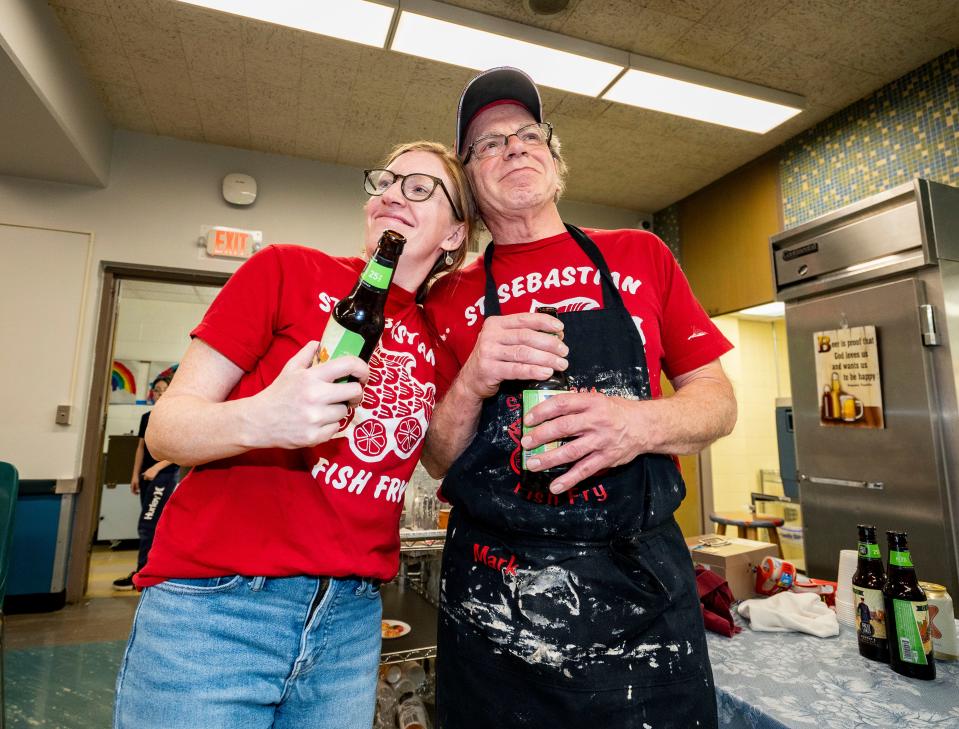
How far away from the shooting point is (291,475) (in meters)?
0.87

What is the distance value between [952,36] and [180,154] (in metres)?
5.22

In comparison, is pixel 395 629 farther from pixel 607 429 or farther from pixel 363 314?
pixel 363 314

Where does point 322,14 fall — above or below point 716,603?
above

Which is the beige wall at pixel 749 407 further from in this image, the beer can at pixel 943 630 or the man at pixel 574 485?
the man at pixel 574 485

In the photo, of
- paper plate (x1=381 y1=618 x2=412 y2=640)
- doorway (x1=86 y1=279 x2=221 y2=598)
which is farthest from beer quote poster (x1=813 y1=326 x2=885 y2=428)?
doorway (x1=86 y1=279 x2=221 y2=598)

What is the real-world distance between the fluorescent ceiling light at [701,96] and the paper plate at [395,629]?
3.25 m

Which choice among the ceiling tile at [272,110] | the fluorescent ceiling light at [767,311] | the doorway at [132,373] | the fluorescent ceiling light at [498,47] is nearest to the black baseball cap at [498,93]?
the fluorescent ceiling light at [498,47]

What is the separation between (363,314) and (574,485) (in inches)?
17.5

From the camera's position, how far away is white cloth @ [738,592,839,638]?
1.30m

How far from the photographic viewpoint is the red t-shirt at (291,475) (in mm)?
819

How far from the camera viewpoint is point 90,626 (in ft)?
11.4

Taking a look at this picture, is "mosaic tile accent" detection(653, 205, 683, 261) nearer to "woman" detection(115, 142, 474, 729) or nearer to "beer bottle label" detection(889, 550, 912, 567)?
"beer bottle label" detection(889, 550, 912, 567)

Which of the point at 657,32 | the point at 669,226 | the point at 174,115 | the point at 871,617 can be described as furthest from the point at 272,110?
the point at 871,617

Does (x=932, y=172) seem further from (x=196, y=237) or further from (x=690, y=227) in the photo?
(x=196, y=237)
